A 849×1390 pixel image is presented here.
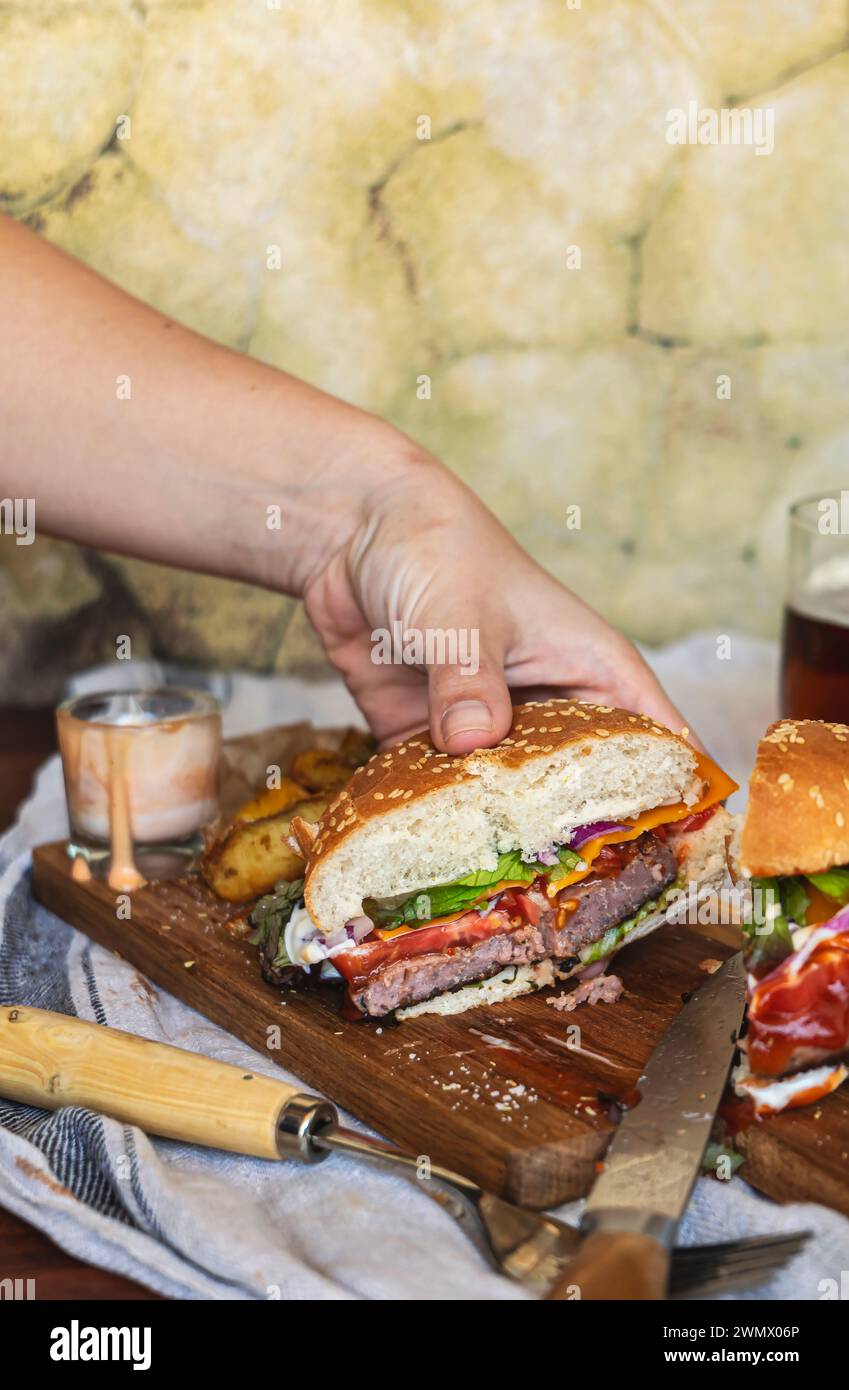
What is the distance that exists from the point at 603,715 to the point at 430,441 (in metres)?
2.02

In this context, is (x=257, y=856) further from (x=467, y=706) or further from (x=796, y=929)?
(x=796, y=929)

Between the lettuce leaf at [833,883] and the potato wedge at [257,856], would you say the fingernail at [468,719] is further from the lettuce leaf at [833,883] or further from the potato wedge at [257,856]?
the lettuce leaf at [833,883]

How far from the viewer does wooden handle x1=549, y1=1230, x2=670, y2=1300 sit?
4.62 ft

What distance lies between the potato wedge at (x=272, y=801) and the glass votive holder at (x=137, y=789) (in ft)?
0.42

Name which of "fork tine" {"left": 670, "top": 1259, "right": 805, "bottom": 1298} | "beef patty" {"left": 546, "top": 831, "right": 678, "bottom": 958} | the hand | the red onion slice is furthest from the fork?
the hand

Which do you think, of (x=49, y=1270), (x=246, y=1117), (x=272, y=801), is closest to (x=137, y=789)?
(x=272, y=801)

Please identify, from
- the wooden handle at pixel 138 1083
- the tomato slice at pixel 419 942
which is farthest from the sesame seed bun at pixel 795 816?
the wooden handle at pixel 138 1083

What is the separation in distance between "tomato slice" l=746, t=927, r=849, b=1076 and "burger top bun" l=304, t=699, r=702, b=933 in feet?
1.63

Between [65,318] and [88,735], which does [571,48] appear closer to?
[65,318]

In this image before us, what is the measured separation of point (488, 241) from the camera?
13.6 ft

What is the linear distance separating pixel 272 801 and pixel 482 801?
1.95 ft
